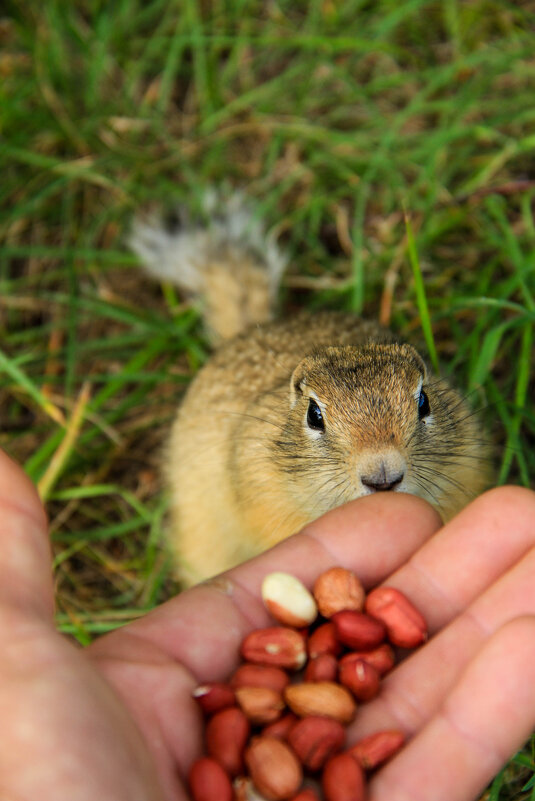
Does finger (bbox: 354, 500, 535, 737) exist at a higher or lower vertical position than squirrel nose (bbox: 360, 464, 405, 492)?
lower

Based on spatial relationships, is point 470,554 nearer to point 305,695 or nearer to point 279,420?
point 305,695

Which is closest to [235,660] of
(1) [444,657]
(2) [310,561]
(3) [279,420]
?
(2) [310,561]

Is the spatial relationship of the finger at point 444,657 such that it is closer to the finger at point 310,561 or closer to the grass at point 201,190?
the finger at point 310,561

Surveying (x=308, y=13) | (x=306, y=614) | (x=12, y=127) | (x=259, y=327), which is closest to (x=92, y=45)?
(x=12, y=127)

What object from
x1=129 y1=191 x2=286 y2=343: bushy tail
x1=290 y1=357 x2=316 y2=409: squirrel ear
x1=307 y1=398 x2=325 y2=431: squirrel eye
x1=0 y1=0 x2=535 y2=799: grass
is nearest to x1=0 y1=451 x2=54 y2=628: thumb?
x1=307 y1=398 x2=325 y2=431: squirrel eye

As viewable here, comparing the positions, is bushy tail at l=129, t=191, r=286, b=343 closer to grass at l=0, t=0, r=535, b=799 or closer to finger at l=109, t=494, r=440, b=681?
grass at l=0, t=0, r=535, b=799

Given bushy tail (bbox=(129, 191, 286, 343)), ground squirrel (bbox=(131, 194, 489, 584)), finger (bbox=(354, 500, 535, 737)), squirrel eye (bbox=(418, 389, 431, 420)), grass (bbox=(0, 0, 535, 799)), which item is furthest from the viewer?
bushy tail (bbox=(129, 191, 286, 343))

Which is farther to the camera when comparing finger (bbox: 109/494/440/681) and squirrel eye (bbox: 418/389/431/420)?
squirrel eye (bbox: 418/389/431/420)
